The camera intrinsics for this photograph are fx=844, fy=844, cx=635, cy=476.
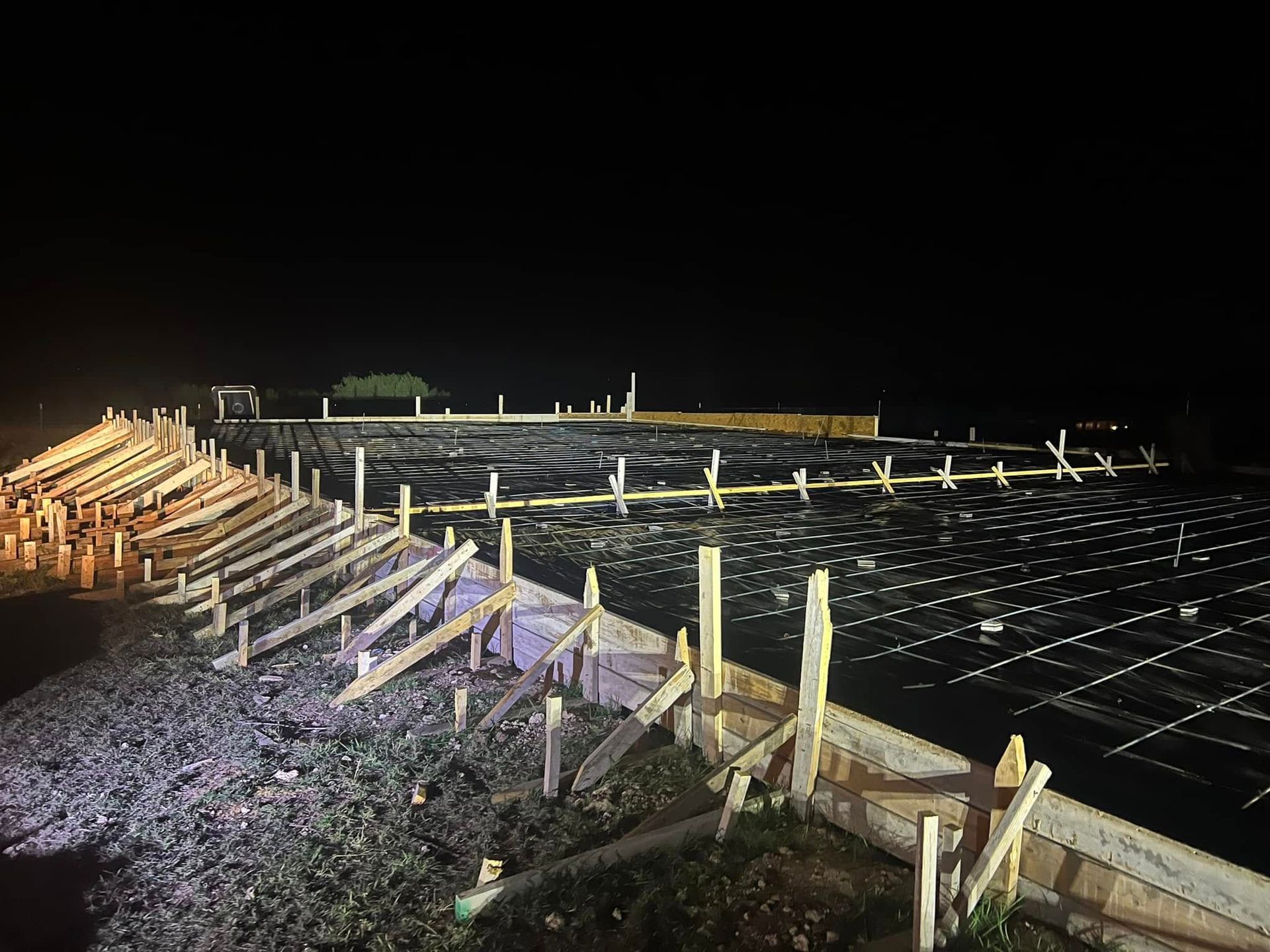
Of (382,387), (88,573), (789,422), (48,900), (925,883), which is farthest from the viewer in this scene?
(382,387)

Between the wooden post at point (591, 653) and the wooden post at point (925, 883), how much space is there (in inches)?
113

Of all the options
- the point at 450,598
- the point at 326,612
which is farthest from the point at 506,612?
the point at 326,612

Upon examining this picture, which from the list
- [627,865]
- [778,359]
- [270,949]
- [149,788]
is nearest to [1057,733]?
[627,865]

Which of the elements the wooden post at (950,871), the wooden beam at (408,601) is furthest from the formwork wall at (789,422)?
the wooden post at (950,871)

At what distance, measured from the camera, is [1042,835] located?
3072mm

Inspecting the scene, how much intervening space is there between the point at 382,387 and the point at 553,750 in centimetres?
3661

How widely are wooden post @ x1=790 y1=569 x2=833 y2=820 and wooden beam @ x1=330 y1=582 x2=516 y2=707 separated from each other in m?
2.95

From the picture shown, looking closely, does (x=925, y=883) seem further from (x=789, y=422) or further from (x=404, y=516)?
(x=789, y=422)

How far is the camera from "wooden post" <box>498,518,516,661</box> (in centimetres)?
630

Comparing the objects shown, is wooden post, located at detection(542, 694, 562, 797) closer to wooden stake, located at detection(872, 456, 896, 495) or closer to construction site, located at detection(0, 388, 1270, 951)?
construction site, located at detection(0, 388, 1270, 951)

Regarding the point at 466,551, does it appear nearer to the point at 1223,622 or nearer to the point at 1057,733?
the point at 1057,733

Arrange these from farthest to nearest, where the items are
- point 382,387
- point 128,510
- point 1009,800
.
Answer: point 382,387 → point 128,510 → point 1009,800

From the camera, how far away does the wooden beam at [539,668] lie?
206 inches

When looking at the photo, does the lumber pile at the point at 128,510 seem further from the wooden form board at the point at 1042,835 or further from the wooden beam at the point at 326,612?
the wooden form board at the point at 1042,835
